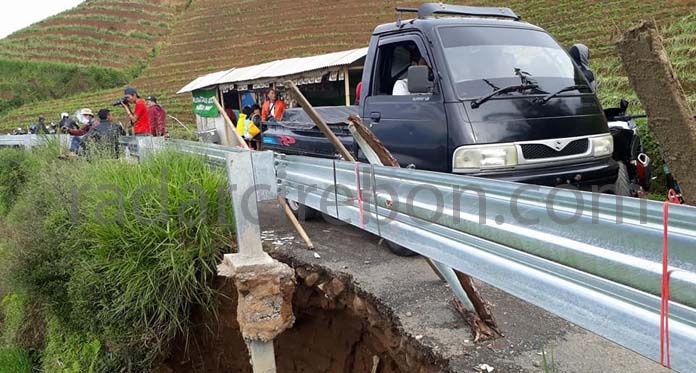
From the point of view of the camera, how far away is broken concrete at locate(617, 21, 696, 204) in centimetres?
186

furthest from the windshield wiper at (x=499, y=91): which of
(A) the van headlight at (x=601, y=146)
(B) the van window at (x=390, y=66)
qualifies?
(B) the van window at (x=390, y=66)

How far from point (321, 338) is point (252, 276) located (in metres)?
1.15

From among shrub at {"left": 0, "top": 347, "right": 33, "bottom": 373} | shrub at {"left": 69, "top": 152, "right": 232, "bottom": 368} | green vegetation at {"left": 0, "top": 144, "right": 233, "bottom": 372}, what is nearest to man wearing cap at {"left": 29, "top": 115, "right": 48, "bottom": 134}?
shrub at {"left": 0, "top": 347, "right": 33, "bottom": 373}

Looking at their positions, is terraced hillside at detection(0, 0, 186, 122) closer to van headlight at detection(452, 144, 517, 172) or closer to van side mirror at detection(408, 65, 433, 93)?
van side mirror at detection(408, 65, 433, 93)

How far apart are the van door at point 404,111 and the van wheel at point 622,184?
1820 millimetres

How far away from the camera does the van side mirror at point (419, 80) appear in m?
4.23

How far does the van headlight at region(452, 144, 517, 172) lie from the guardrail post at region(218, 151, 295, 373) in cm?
163

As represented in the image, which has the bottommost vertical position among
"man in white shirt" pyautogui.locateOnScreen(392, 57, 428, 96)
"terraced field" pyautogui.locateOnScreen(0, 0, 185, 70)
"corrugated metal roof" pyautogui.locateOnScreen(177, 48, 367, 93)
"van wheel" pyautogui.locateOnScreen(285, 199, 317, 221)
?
"van wheel" pyautogui.locateOnScreen(285, 199, 317, 221)

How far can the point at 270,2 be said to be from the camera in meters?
45.4

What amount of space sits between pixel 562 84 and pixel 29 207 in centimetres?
636

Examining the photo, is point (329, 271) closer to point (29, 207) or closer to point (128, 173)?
point (128, 173)

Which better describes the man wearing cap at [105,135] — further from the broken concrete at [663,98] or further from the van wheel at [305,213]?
the broken concrete at [663,98]

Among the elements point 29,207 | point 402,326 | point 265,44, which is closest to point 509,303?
point 402,326

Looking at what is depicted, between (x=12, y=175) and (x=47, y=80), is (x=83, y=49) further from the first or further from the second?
(x=12, y=175)
